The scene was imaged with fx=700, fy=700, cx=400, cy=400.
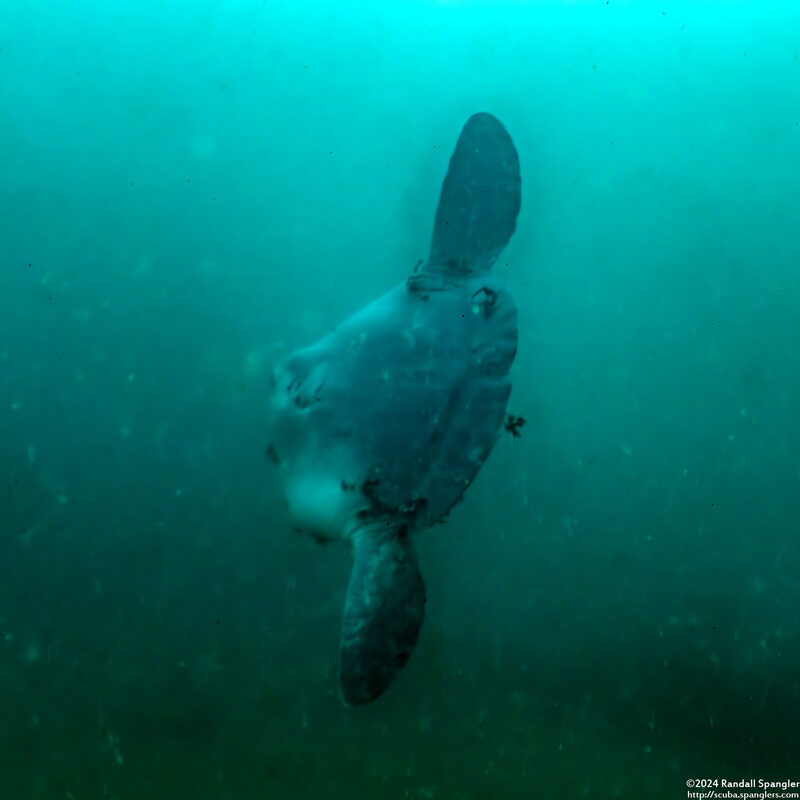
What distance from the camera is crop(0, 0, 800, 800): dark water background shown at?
2.17 metres

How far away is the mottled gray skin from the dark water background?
1.25 feet

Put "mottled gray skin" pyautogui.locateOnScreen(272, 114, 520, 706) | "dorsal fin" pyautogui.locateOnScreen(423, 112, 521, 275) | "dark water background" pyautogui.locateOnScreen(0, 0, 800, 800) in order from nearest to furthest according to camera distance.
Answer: "mottled gray skin" pyautogui.locateOnScreen(272, 114, 520, 706), "dorsal fin" pyautogui.locateOnScreen(423, 112, 521, 275), "dark water background" pyautogui.locateOnScreen(0, 0, 800, 800)

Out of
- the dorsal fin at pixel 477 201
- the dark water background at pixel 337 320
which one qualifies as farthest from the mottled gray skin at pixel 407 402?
the dark water background at pixel 337 320

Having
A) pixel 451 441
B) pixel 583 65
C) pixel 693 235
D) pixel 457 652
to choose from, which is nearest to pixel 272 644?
pixel 457 652

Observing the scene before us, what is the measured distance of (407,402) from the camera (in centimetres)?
180

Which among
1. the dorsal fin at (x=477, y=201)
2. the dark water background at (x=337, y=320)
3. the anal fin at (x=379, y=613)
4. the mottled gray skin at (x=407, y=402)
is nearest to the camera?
the anal fin at (x=379, y=613)

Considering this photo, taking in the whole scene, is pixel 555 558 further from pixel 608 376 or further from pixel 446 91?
pixel 446 91

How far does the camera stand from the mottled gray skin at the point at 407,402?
1765mm

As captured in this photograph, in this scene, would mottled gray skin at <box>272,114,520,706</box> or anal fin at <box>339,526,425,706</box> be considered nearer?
anal fin at <box>339,526,425,706</box>

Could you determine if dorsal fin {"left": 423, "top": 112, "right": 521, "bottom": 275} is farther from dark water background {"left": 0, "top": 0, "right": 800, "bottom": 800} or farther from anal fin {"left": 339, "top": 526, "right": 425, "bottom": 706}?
anal fin {"left": 339, "top": 526, "right": 425, "bottom": 706}

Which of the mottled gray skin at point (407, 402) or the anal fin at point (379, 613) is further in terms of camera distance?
the mottled gray skin at point (407, 402)

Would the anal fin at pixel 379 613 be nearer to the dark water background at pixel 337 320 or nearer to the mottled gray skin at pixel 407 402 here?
the mottled gray skin at pixel 407 402

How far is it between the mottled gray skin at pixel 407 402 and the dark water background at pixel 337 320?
380mm

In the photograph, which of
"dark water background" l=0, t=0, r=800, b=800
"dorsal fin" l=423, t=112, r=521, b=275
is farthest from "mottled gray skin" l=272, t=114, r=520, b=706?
"dark water background" l=0, t=0, r=800, b=800
